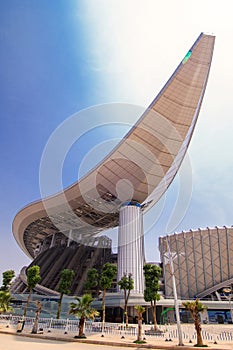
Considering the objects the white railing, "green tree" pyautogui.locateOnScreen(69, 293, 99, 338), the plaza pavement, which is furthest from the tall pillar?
the plaza pavement

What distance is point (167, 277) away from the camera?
55938 mm

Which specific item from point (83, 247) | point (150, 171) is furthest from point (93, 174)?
point (83, 247)

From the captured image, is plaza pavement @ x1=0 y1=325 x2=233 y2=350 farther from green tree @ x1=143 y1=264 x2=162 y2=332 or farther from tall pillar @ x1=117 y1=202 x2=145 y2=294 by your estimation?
tall pillar @ x1=117 y1=202 x2=145 y2=294

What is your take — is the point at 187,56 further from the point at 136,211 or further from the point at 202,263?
the point at 202,263

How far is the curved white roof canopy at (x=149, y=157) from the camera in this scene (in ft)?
113

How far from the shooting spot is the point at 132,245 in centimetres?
3734

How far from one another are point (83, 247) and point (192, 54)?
47.5 m

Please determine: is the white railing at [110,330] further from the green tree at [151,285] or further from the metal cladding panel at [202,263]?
the metal cladding panel at [202,263]

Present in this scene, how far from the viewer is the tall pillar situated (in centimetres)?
3525

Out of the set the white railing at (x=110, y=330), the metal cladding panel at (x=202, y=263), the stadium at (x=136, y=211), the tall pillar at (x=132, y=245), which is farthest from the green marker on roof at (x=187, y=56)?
the metal cladding panel at (x=202, y=263)

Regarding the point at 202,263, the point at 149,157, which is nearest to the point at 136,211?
the point at 149,157

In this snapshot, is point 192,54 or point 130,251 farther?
point 130,251

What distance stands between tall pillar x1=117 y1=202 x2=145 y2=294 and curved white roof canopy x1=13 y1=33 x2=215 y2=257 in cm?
316

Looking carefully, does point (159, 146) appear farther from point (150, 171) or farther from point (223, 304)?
point (223, 304)
